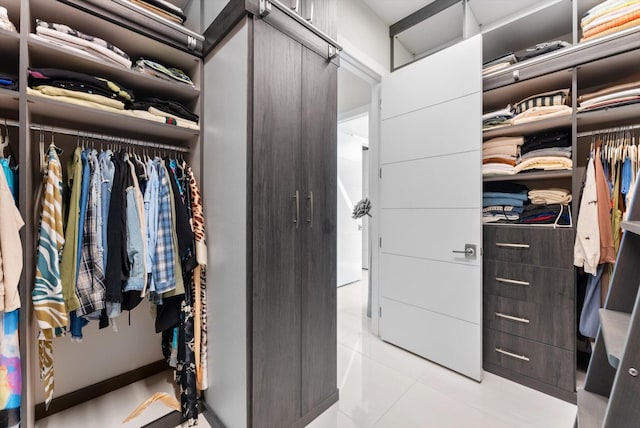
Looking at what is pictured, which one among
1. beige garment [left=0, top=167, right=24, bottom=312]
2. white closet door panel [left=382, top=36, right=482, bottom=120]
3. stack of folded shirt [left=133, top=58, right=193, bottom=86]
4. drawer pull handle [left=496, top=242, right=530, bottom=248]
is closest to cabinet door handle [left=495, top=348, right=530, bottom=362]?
drawer pull handle [left=496, top=242, right=530, bottom=248]

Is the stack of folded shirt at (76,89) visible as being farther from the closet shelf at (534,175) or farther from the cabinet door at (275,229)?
the closet shelf at (534,175)

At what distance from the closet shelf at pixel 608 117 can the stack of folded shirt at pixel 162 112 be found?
254 centimetres

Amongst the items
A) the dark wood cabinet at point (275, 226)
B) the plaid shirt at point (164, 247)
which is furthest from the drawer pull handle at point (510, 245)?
the plaid shirt at point (164, 247)

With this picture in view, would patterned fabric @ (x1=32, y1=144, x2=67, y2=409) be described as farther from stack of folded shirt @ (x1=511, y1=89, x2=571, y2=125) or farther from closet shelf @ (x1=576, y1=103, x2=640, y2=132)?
closet shelf @ (x1=576, y1=103, x2=640, y2=132)

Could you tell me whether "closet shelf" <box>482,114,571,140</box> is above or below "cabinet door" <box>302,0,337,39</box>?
below

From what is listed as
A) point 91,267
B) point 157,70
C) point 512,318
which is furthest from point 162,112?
point 512,318

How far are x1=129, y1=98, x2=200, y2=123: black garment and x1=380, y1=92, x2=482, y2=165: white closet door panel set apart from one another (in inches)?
65.7

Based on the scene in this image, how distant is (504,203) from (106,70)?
2755mm

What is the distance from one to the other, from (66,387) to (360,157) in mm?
4601

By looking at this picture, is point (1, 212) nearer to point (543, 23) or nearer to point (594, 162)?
point (594, 162)

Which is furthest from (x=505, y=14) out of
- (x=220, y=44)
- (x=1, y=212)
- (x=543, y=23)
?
(x=1, y=212)

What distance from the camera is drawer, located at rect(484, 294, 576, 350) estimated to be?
5.66 feet

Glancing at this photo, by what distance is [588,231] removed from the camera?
1650 millimetres

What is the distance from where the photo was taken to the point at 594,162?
1723mm
